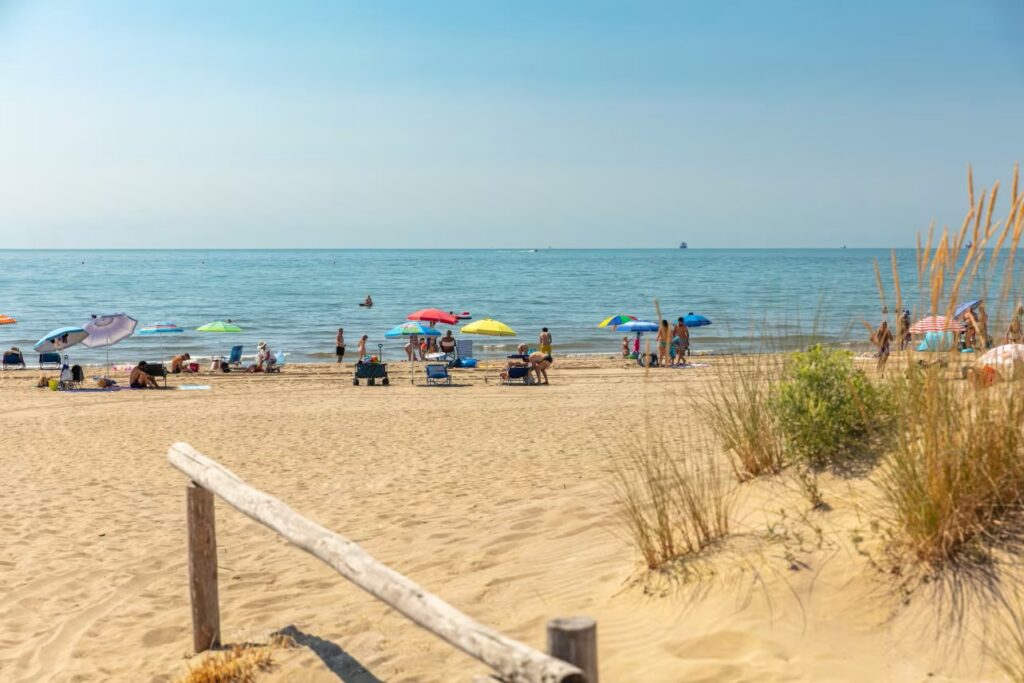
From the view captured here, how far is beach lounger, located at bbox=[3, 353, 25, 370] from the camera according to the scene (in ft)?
79.6

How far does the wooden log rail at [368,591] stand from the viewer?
2.43m

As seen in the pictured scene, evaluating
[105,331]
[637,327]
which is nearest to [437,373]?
[637,327]

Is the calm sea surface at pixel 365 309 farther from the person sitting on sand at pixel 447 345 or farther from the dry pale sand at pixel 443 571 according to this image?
the person sitting on sand at pixel 447 345

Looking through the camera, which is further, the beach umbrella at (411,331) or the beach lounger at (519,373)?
the beach umbrella at (411,331)

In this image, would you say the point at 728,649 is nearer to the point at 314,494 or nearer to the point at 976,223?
the point at 976,223

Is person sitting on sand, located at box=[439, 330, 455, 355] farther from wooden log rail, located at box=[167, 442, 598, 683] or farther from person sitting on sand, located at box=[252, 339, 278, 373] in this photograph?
wooden log rail, located at box=[167, 442, 598, 683]

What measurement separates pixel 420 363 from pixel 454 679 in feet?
70.8

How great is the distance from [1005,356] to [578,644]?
11.1 feet

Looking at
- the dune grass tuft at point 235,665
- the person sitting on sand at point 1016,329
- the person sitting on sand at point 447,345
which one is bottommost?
the person sitting on sand at point 447,345

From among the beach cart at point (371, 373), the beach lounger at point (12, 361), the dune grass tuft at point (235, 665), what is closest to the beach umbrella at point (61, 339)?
the beach lounger at point (12, 361)

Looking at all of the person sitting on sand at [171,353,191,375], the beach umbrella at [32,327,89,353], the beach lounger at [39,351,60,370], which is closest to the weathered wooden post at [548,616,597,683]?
the beach umbrella at [32,327,89,353]

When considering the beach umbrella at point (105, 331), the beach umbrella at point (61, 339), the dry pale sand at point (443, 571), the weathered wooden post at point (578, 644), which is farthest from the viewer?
the beach umbrella at point (105, 331)

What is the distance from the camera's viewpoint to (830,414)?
517cm

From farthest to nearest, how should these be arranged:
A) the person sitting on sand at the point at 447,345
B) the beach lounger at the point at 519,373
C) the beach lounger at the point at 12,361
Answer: the person sitting on sand at the point at 447,345 < the beach lounger at the point at 12,361 < the beach lounger at the point at 519,373
